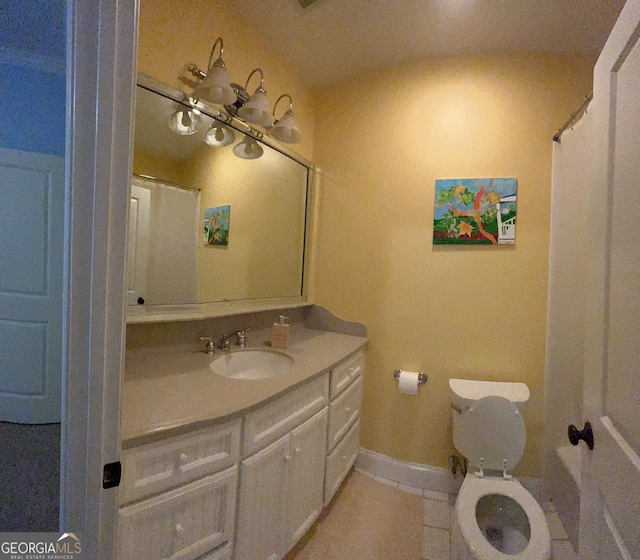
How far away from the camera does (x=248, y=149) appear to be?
1526 millimetres

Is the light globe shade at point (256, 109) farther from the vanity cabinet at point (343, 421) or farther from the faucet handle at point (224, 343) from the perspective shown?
the vanity cabinet at point (343, 421)

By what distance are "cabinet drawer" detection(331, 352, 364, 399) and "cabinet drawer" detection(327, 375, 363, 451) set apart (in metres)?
0.04

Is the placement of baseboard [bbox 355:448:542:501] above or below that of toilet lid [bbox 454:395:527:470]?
below

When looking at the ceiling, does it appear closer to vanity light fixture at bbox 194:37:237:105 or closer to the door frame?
vanity light fixture at bbox 194:37:237:105

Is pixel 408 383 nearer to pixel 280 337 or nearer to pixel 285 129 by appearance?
pixel 280 337

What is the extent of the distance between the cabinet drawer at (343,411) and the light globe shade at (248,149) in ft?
4.66

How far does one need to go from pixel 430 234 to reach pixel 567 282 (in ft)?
2.47

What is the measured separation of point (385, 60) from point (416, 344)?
5.90 ft

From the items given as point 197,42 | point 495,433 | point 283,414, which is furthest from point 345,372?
point 197,42

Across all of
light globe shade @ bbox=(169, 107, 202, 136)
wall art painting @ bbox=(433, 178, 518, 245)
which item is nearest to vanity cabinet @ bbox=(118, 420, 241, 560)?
light globe shade @ bbox=(169, 107, 202, 136)

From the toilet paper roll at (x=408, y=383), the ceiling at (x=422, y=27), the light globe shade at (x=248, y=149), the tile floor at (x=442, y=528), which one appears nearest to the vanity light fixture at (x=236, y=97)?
the light globe shade at (x=248, y=149)

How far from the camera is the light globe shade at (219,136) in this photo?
132 centimetres

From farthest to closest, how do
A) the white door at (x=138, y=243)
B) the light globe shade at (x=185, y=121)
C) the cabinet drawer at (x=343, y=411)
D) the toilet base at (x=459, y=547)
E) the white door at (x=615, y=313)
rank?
Answer: the cabinet drawer at (x=343, y=411)
the light globe shade at (x=185, y=121)
the white door at (x=138, y=243)
the toilet base at (x=459, y=547)
the white door at (x=615, y=313)

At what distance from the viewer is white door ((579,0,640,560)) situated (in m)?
0.56
